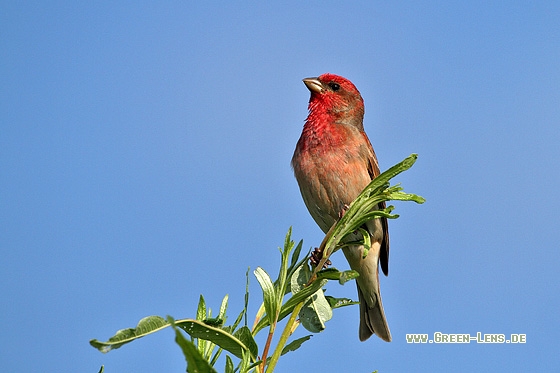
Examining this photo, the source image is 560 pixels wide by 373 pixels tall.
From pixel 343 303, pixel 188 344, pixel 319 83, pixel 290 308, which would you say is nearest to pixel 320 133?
pixel 319 83

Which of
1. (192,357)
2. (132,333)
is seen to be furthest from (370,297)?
(192,357)

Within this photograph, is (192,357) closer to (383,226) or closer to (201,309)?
(201,309)

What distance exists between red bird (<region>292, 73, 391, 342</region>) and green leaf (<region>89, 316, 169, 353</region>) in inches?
148

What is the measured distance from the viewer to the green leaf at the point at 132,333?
1.34 m

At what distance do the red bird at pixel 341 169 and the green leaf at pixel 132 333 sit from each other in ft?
12.4

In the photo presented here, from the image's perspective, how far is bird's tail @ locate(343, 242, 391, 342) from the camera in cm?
621

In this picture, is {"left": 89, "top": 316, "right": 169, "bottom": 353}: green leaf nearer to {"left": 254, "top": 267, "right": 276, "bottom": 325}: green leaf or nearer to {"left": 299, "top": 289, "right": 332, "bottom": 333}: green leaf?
{"left": 254, "top": 267, "right": 276, "bottom": 325}: green leaf

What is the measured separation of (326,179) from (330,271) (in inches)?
136

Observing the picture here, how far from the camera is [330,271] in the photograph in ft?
6.97

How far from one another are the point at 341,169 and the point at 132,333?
14.0 ft

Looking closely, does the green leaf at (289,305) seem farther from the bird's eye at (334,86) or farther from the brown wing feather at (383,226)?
the bird's eye at (334,86)

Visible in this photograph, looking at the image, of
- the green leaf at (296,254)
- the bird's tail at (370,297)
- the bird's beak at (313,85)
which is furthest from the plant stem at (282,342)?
the bird's beak at (313,85)

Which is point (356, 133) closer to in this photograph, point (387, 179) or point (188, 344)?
point (387, 179)

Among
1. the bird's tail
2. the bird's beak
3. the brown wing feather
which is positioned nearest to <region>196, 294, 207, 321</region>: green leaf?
the brown wing feather
